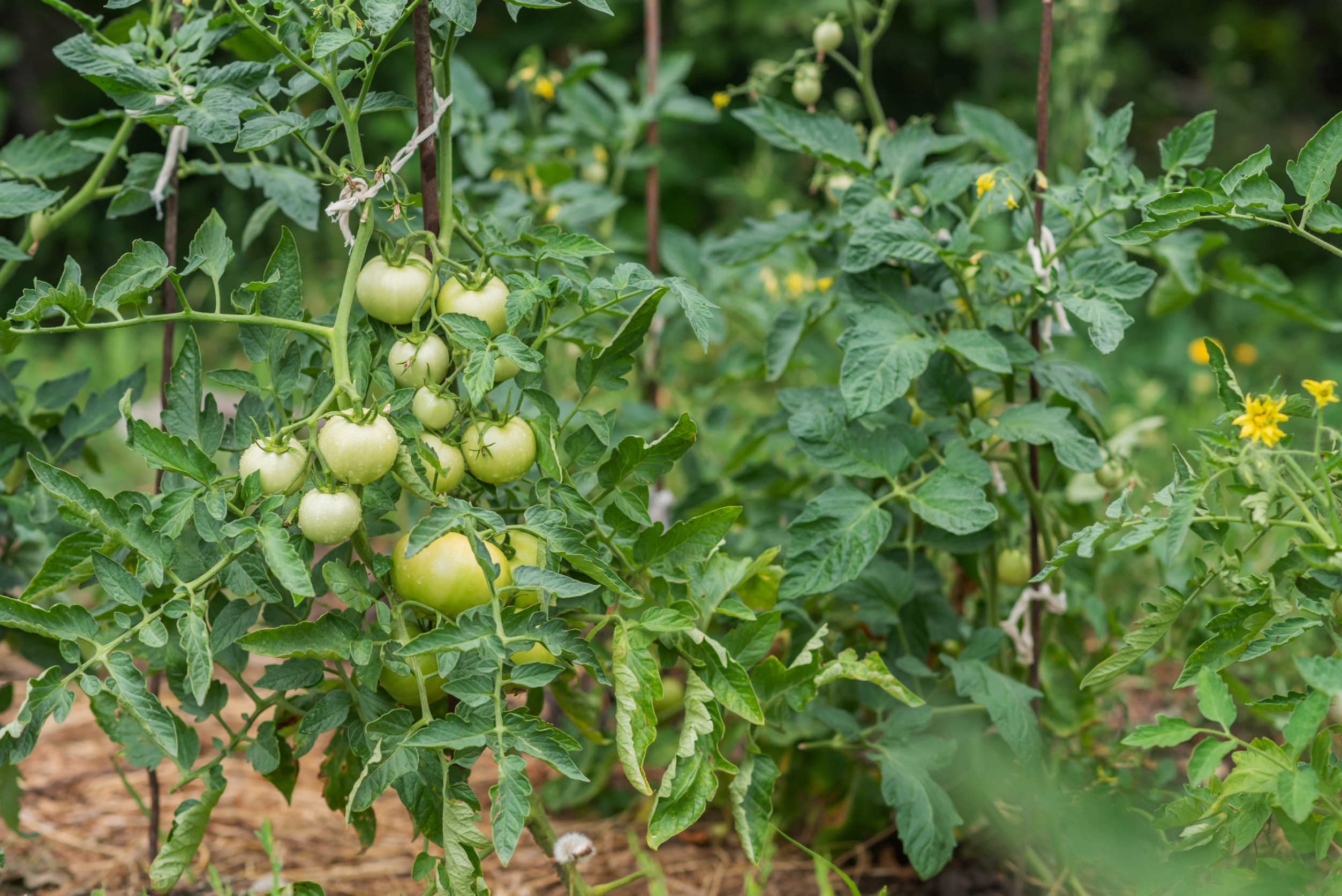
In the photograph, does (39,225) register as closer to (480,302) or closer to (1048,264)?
(480,302)

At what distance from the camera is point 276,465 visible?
80 centimetres

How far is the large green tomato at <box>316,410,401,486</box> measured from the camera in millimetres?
776

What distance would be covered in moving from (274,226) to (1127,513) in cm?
411

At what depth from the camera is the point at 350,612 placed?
89 centimetres

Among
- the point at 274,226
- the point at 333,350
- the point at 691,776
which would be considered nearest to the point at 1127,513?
the point at 691,776

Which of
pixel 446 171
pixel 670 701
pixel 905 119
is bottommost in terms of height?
pixel 905 119

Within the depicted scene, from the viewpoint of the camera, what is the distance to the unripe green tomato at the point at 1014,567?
1251mm

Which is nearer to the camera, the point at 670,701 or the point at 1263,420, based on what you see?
the point at 1263,420

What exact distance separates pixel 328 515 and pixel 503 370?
194 mm

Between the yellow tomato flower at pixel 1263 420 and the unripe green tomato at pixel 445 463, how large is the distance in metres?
0.62

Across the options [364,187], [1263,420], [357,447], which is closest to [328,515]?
[357,447]

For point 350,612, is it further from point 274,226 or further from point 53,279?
point 53,279

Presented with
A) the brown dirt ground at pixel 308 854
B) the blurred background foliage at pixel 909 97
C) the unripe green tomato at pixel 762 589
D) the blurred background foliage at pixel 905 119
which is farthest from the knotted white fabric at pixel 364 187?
the blurred background foliage at pixel 909 97

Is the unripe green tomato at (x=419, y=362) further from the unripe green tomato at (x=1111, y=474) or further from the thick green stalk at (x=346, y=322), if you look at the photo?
the unripe green tomato at (x=1111, y=474)
